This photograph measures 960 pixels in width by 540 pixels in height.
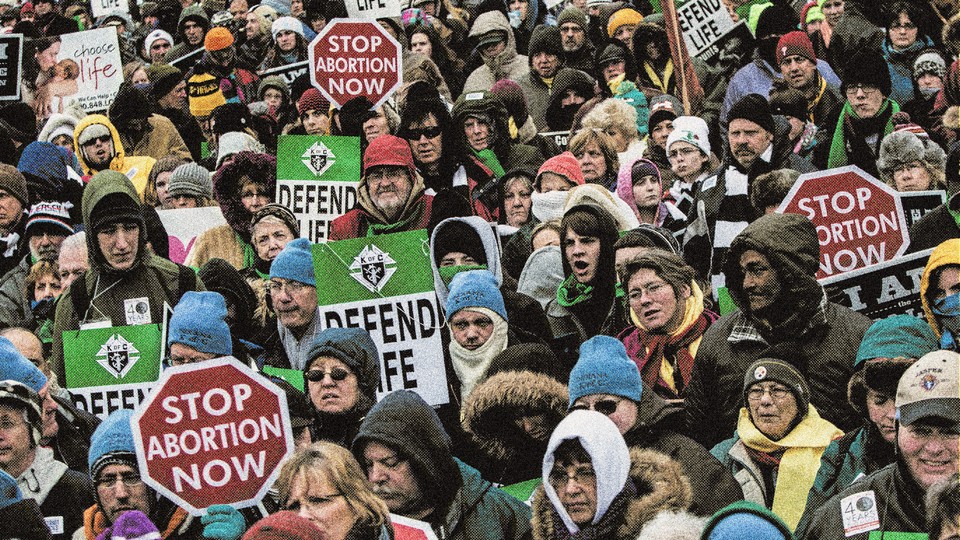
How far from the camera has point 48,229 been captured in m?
10.9

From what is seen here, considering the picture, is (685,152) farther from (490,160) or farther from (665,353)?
(665,353)

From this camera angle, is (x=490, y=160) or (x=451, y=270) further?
(x=490, y=160)

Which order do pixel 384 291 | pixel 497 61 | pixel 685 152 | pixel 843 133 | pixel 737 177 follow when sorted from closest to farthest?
1. pixel 384 291
2. pixel 737 177
3. pixel 685 152
4. pixel 843 133
5. pixel 497 61

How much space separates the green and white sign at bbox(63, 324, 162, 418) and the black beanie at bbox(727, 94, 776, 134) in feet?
11.8

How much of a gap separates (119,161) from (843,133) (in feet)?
17.5

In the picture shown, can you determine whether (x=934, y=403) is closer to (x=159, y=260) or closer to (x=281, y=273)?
(x=281, y=273)

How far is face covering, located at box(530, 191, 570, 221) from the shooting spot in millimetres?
9875

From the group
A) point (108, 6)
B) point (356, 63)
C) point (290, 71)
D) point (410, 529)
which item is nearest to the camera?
point (410, 529)

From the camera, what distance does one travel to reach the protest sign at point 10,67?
45.7 ft

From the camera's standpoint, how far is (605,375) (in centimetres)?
683

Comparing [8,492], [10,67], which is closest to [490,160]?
[10,67]

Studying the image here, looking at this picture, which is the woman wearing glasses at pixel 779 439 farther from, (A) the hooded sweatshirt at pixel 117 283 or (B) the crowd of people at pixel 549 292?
(A) the hooded sweatshirt at pixel 117 283

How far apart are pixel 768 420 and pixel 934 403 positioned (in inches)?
41.2

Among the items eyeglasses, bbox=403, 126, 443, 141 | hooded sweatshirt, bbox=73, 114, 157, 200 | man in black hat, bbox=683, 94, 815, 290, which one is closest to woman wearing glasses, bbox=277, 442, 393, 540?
man in black hat, bbox=683, 94, 815, 290
